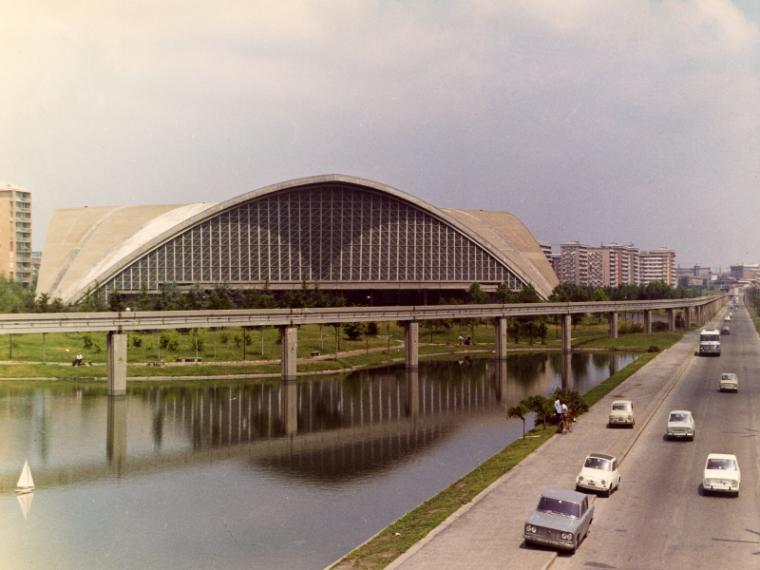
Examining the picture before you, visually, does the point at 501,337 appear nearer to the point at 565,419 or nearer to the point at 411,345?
the point at 411,345

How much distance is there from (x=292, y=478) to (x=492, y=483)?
33.3 feet

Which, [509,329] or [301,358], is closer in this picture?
[301,358]

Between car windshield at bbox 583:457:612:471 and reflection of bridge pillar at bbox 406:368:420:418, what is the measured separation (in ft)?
87.8

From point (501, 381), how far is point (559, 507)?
53.5 metres

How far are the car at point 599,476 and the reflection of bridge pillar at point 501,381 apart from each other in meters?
32.4

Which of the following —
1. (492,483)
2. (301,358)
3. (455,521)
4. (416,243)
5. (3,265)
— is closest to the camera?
(455,521)

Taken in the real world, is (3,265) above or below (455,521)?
above

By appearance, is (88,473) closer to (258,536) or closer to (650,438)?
(258,536)

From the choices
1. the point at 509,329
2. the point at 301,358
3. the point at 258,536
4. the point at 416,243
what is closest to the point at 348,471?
the point at 258,536

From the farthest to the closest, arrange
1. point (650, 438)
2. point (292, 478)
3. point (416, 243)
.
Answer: point (416, 243)
point (650, 438)
point (292, 478)

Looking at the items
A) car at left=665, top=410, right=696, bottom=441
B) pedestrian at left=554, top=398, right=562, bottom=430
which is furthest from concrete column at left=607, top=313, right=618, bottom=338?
car at left=665, top=410, right=696, bottom=441

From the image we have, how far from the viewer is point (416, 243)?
143m

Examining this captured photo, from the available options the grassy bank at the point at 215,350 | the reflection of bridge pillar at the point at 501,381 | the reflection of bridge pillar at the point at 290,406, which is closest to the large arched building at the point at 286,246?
the grassy bank at the point at 215,350

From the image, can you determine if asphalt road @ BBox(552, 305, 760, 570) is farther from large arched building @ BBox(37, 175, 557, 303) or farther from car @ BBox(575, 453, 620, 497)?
large arched building @ BBox(37, 175, 557, 303)
